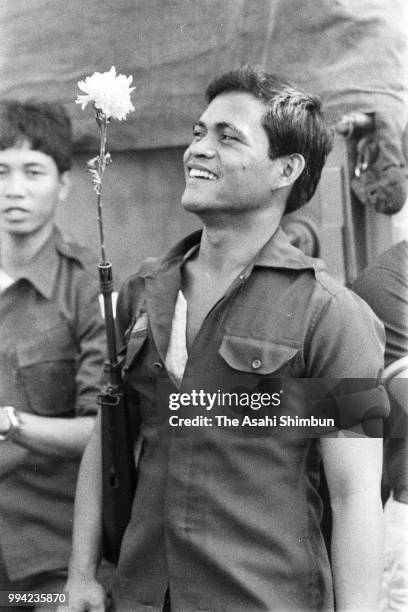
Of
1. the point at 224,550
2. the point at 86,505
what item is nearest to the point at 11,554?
the point at 86,505

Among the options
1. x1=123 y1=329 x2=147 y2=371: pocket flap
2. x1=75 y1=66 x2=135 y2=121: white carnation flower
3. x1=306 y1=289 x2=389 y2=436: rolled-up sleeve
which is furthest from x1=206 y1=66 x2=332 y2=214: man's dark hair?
x1=123 y1=329 x2=147 y2=371: pocket flap

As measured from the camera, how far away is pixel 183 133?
2.58 meters

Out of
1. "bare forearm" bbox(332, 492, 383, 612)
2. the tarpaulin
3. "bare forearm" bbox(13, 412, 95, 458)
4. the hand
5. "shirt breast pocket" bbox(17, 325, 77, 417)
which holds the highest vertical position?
the tarpaulin

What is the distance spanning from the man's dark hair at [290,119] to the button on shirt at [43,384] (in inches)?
26.5

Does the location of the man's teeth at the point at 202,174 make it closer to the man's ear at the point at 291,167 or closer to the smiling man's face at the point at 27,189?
the man's ear at the point at 291,167

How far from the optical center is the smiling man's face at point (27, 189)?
2570 mm

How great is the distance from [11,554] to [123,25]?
1.59m

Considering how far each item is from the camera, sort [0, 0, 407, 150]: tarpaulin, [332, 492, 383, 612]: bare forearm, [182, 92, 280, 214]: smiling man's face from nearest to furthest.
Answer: [332, 492, 383, 612]: bare forearm → [182, 92, 280, 214]: smiling man's face → [0, 0, 407, 150]: tarpaulin

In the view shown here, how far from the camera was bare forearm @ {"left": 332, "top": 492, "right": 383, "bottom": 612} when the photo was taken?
2.08 meters

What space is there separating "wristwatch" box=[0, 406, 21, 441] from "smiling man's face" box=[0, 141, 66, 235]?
527 millimetres

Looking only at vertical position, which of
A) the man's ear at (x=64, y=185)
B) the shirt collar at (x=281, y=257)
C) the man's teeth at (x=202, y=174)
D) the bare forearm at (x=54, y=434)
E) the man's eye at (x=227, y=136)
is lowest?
the bare forearm at (x=54, y=434)

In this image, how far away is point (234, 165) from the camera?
222 centimetres

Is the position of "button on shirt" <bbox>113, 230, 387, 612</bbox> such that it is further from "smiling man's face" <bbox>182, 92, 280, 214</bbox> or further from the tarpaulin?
the tarpaulin

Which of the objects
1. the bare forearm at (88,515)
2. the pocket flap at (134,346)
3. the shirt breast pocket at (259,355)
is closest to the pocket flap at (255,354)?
the shirt breast pocket at (259,355)
